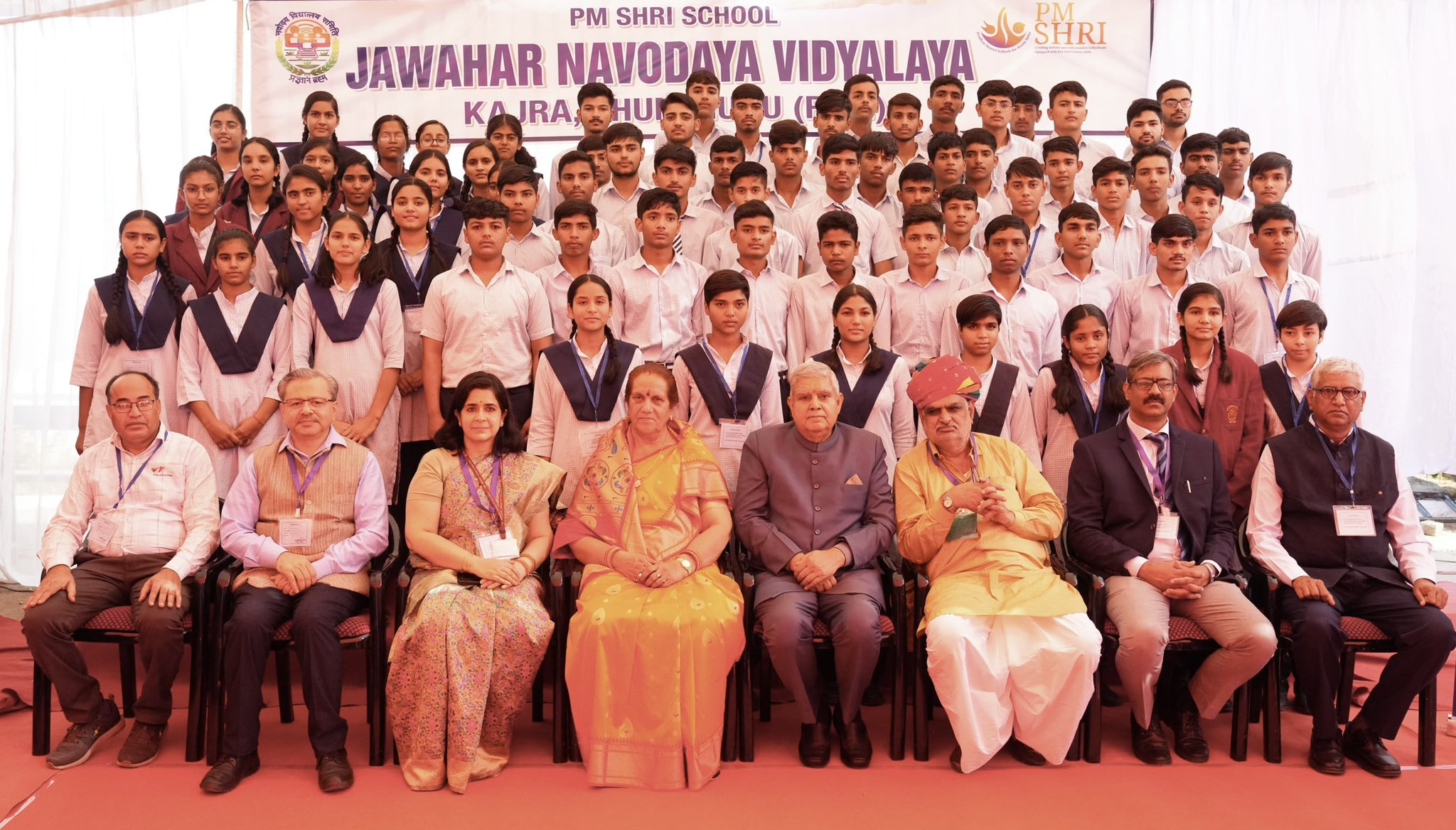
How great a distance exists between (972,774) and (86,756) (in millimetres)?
2797

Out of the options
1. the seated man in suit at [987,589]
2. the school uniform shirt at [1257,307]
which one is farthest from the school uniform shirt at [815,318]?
the school uniform shirt at [1257,307]

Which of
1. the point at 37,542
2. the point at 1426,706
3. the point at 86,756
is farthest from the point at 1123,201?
the point at 37,542

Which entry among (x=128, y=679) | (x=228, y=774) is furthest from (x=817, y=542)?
(x=128, y=679)

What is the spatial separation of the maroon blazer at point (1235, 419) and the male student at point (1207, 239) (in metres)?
1.09

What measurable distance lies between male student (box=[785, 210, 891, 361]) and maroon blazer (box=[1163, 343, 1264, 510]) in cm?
127

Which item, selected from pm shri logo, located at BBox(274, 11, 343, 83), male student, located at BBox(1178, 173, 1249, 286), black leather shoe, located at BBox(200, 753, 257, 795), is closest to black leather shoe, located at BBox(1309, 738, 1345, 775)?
male student, located at BBox(1178, 173, 1249, 286)

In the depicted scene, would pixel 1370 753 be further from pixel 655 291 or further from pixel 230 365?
pixel 230 365

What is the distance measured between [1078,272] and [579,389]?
237cm

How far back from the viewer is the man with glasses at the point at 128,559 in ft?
11.3

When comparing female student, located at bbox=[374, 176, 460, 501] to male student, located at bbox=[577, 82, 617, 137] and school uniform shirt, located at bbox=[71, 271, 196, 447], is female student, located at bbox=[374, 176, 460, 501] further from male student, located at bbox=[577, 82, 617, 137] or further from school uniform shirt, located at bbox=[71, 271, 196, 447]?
male student, located at bbox=[577, 82, 617, 137]

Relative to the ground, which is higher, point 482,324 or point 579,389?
point 482,324

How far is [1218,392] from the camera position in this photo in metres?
4.22

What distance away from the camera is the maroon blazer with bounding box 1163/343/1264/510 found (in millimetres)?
4148

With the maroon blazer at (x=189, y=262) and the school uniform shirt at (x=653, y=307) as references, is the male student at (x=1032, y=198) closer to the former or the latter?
the school uniform shirt at (x=653, y=307)
